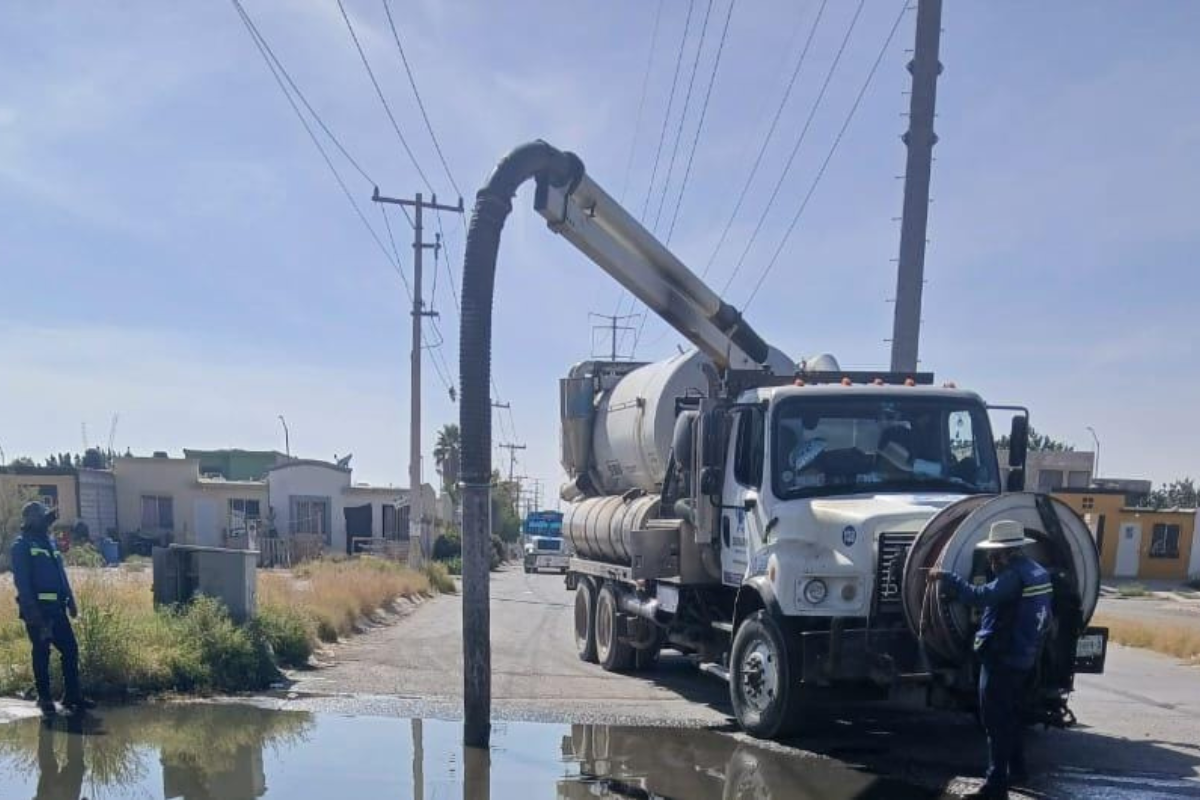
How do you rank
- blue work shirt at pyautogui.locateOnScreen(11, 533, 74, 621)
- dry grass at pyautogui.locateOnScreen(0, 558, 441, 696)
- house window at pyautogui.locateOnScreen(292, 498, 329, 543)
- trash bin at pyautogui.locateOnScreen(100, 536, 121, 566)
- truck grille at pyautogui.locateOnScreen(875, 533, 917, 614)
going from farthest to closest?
house window at pyautogui.locateOnScreen(292, 498, 329, 543) < trash bin at pyautogui.locateOnScreen(100, 536, 121, 566) < dry grass at pyautogui.locateOnScreen(0, 558, 441, 696) < blue work shirt at pyautogui.locateOnScreen(11, 533, 74, 621) < truck grille at pyautogui.locateOnScreen(875, 533, 917, 614)

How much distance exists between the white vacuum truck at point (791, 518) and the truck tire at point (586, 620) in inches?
18.1

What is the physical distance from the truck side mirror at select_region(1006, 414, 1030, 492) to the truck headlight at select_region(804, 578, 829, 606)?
2.26 meters

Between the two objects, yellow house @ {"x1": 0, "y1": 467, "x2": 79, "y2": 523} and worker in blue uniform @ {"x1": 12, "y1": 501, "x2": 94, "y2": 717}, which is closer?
worker in blue uniform @ {"x1": 12, "y1": 501, "x2": 94, "y2": 717}

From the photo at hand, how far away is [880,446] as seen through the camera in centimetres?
852

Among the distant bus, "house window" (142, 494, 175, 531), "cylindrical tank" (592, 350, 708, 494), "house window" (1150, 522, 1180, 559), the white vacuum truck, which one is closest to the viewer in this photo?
the white vacuum truck

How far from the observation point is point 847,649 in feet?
23.7

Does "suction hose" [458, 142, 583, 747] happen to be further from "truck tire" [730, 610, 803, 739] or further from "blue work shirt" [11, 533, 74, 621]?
"blue work shirt" [11, 533, 74, 621]

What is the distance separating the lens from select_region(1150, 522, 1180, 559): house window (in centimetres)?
4375

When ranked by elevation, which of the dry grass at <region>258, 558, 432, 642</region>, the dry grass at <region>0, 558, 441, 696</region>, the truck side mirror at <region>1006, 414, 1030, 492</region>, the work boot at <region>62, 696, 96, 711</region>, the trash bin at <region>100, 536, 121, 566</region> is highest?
the truck side mirror at <region>1006, 414, 1030, 492</region>

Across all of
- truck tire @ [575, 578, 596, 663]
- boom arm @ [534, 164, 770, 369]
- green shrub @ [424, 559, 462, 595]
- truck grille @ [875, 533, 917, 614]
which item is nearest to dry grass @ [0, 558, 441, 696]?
truck tire @ [575, 578, 596, 663]

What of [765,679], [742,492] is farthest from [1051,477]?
[765,679]

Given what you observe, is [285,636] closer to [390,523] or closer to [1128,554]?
[390,523]

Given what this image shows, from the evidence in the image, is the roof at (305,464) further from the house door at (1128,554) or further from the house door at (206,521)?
the house door at (1128,554)

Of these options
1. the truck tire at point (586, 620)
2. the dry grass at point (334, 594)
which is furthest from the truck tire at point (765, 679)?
the dry grass at point (334, 594)
